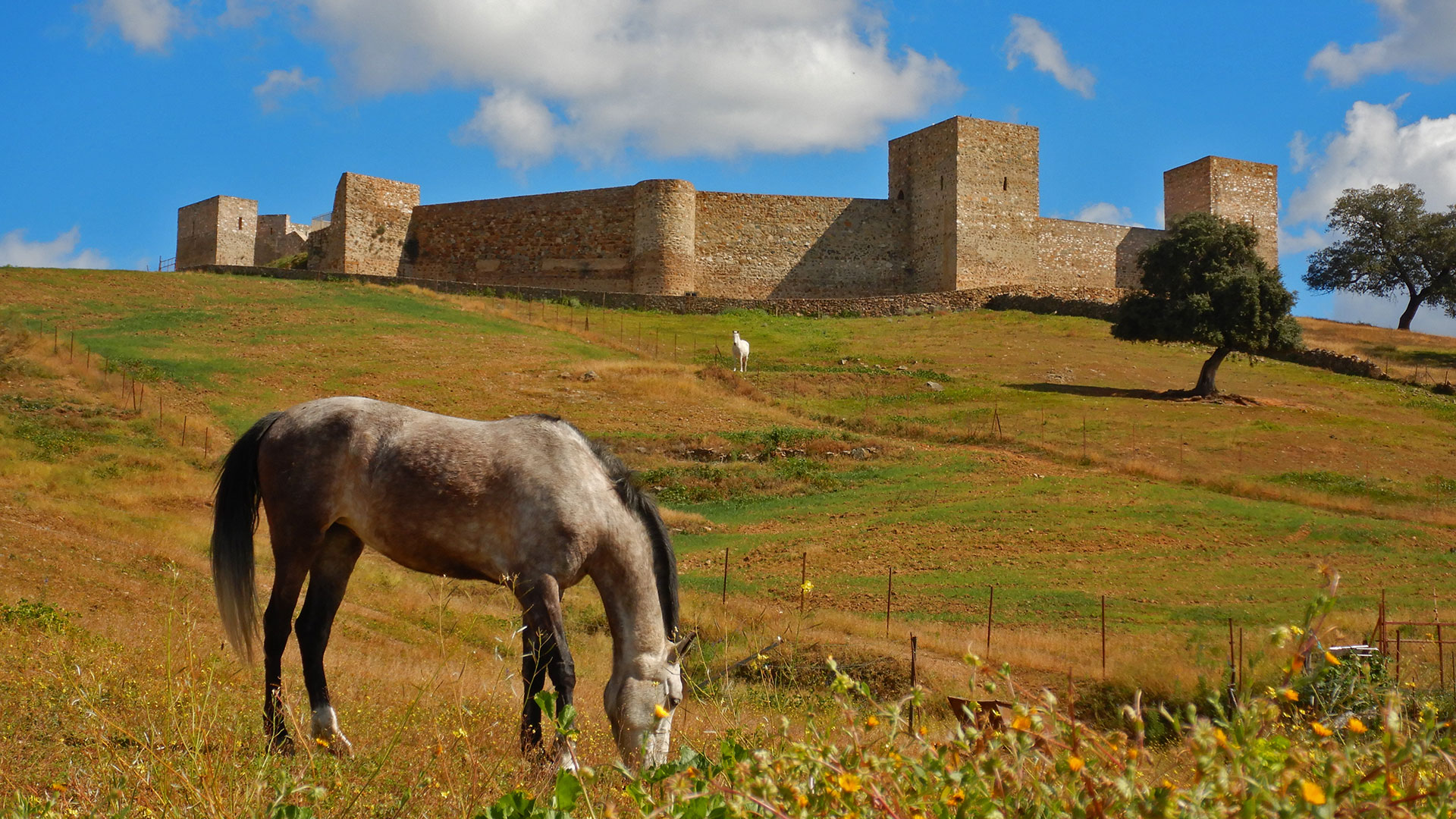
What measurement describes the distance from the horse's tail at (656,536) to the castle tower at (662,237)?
4503 cm

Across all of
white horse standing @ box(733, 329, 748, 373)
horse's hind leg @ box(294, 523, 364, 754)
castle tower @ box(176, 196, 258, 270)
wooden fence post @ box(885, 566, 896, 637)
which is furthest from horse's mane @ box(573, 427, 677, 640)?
castle tower @ box(176, 196, 258, 270)

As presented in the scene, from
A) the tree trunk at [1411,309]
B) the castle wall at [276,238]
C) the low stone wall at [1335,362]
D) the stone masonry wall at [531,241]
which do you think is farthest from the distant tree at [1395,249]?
the castle wall at [276,238]

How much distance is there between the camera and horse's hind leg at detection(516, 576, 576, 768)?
501 centimetres

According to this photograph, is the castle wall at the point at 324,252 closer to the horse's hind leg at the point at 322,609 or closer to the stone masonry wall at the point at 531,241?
the stone masonry wall at the point at 531,241

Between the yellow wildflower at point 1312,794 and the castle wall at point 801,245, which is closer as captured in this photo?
the yellow wildflower at point 1312,794

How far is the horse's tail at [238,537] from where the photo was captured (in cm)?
596

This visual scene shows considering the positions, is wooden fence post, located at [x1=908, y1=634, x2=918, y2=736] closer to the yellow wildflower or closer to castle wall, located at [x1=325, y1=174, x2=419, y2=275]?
the yellow wildflower

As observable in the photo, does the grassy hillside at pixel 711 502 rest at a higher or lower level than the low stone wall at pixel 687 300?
lower

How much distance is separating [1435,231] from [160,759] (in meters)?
64.4

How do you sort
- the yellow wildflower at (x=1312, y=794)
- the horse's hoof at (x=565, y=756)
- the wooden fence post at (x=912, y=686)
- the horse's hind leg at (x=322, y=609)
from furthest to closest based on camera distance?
the horse's hind leg at (x=322, y=609), the horse's hoof at (x=565, y=756), the wooden fence post at (x=912, y=686), the yellow wildflower at (x=1312, y=794)

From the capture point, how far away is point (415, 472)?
5605 millimetres

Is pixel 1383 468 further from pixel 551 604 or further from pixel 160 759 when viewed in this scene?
pixel 160 759

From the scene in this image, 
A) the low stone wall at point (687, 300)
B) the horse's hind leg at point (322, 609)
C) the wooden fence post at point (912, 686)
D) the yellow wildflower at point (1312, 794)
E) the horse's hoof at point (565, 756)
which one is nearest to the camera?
the yellow wildflower at point (1312, 794)

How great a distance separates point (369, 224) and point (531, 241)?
7.82 metres
